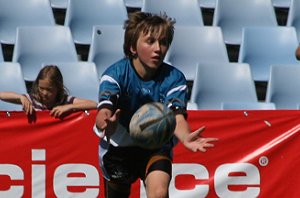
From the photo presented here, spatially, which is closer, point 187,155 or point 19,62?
point 187,155

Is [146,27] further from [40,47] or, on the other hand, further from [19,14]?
[19,14]

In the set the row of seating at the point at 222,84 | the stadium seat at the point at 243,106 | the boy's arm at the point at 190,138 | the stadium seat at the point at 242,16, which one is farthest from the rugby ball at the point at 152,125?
the stadium seat at the point at 242,16

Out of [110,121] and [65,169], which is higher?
[110,121]

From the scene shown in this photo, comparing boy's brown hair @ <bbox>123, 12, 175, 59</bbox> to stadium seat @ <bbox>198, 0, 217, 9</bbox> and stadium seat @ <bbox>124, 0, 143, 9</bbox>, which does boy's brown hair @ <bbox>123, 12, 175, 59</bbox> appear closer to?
stadium seat @ <bbox>124, 0, 143, 9</bbox>

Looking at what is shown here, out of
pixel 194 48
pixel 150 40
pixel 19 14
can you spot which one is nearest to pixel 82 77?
pixel 194 48

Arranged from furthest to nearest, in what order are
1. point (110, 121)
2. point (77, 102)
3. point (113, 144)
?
point (77, 102), point (113, 144), point (110, 121)

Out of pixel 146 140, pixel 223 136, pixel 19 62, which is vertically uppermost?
pixel 146 140

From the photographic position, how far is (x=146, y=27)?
4.87m

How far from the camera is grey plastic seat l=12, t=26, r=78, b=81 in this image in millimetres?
8039

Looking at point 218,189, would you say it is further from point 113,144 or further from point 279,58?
point 279,58

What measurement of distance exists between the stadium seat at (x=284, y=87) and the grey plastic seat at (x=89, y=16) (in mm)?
1660

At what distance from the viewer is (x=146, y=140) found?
15.0 feet

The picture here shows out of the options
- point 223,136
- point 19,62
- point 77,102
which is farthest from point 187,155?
point 19,62

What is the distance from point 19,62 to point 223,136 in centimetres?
270
